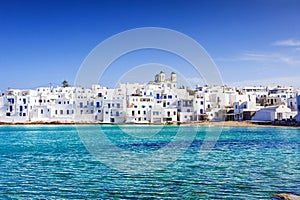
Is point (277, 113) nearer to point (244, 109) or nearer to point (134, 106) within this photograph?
point (244, 109)

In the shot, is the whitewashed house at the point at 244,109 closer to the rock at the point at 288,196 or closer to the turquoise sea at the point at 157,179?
the turquoise sea at the point at 157,179

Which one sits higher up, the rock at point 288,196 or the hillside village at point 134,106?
the hillside village at point 134,106

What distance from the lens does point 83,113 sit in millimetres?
61531

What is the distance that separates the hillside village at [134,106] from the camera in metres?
57.6

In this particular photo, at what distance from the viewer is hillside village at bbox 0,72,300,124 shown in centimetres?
5759

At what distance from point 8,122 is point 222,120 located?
3631cm

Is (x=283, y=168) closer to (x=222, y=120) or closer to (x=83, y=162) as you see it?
(x=83, y=162)

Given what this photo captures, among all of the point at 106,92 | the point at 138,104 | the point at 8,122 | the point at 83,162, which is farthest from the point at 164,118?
the point at 83,162

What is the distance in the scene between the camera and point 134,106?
5803 centimetres

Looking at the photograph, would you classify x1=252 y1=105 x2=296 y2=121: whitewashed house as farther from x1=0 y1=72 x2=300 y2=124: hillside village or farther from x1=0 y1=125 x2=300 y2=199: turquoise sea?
x1=0 y1=125 x2=300 y2=199: turquoise sea

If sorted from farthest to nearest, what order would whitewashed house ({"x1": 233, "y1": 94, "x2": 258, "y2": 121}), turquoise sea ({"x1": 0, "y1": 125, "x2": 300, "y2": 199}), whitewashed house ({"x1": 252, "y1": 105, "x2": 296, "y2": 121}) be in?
whitewashed house ({"x1": 233, "y1": 94, "x2": 258, "y2": 121}) < whitewashed house ({"x1": 252, "y1": 105, "x2": 296, "y2": 121}) < turquoise sea ({"x1": 0, "y1": 125, "x2": 300, "y2": 199})

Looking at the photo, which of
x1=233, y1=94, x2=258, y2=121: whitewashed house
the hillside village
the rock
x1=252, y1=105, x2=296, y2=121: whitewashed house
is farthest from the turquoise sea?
the hillside village

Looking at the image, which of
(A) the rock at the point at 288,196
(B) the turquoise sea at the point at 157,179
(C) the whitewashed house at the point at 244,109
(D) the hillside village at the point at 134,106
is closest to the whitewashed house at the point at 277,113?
(D) the hillside village at the point at 134,106

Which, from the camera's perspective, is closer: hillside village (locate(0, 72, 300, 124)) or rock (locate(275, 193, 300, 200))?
rock (locate(275, 193, 300, 200))
